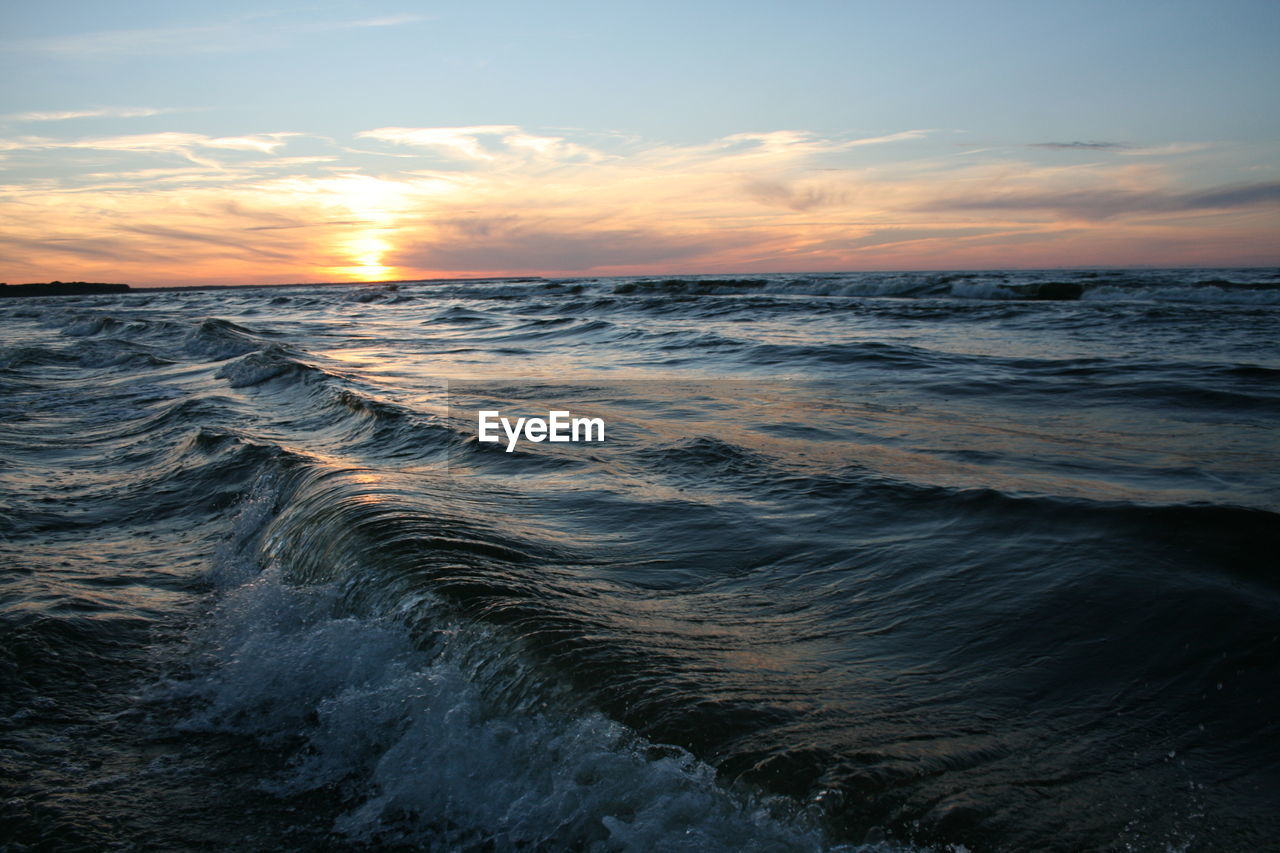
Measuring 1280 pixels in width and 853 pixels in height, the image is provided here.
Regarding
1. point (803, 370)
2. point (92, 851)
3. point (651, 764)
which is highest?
point (803, 370)

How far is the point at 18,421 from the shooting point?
935cm

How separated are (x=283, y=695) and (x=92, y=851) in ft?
2.98

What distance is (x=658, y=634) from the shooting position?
3.36 m

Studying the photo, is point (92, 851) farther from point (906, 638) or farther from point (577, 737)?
point (906, 638)

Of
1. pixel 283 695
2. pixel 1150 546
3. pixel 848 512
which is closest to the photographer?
pixel 283 695

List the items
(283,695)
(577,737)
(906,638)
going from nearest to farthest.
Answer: (577,737) → (283,695) → (906,638)

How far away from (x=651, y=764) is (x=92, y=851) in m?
1.78

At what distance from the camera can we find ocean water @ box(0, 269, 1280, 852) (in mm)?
2369

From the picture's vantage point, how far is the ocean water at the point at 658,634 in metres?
2.37

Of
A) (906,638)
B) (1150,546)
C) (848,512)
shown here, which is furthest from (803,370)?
(906,638)

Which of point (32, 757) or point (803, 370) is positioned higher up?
point (803, 370)

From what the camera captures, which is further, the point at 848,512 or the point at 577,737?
the point at 848,512

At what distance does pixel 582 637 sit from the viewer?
3.24m

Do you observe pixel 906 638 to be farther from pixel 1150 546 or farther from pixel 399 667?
pixel 399 667
